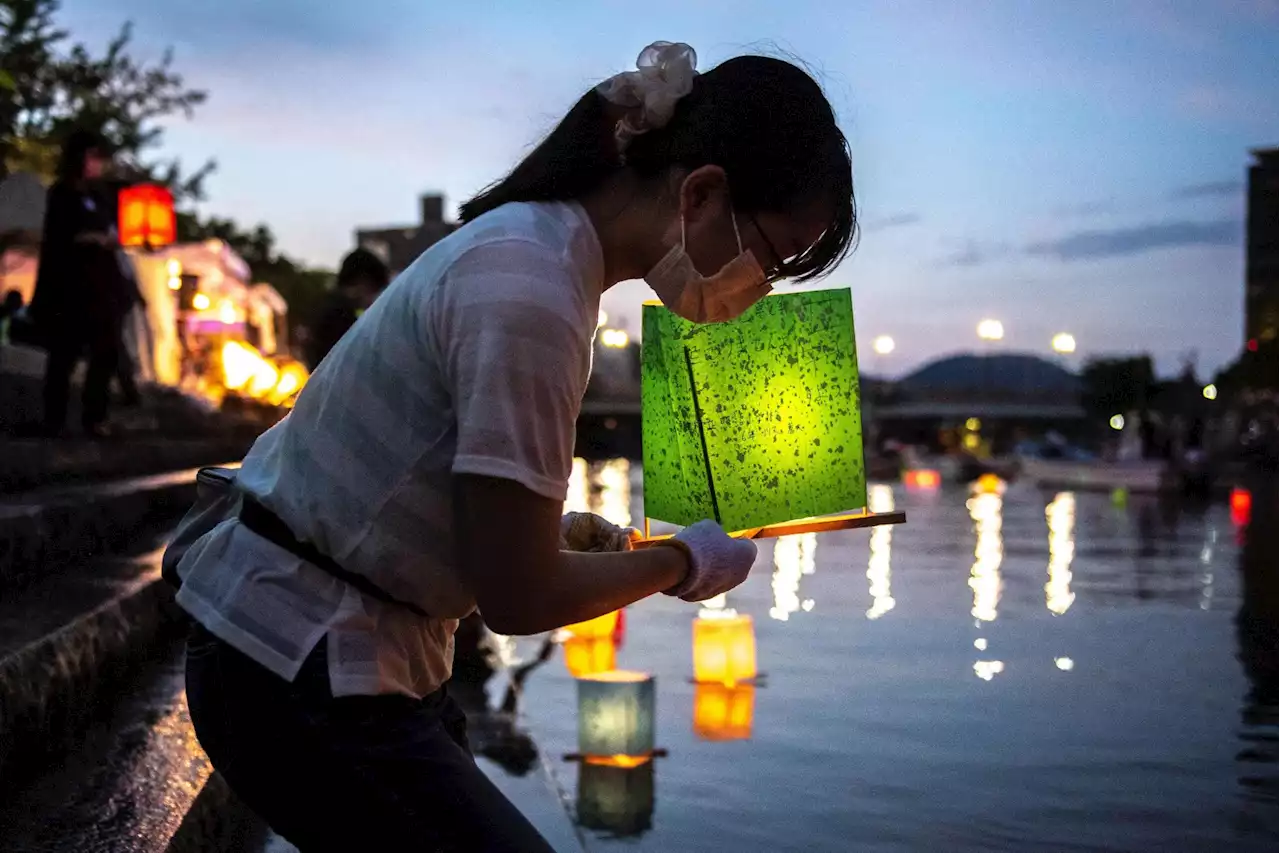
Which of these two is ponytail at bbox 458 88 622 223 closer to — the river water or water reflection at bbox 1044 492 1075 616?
the river water

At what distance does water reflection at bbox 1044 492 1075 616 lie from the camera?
11617 millimetres

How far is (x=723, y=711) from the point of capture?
23.2 ft

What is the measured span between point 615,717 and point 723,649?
1776mm

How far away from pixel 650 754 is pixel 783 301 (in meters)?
3.96

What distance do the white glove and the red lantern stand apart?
1610 centimetres

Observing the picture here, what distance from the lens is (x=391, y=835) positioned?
1.69 metres

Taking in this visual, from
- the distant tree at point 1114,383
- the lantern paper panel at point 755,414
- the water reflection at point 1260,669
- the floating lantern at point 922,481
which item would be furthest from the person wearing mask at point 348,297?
the distant tree at point 1114,383

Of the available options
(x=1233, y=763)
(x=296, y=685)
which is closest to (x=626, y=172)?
(x=296, y=685)

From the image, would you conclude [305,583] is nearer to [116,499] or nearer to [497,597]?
[497,597]

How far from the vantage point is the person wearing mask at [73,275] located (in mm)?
9789

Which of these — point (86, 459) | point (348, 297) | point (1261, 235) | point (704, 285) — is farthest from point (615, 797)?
point (1261, 235)

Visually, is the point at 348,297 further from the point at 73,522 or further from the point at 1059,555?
the point at 1059,555

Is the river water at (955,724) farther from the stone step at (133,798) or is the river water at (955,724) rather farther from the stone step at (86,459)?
the stone step at (86,459)

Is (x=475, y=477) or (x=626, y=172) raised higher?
(x=626, y=172)
